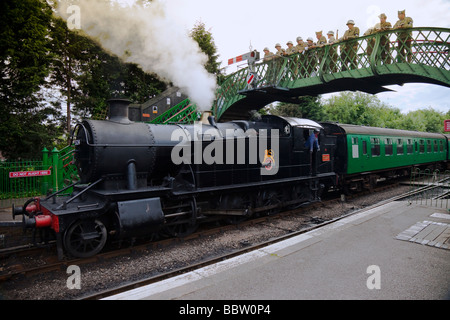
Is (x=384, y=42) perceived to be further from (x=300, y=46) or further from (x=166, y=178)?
(x=166, y=178)

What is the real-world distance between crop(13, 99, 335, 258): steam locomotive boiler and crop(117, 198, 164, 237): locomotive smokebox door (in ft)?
0.06

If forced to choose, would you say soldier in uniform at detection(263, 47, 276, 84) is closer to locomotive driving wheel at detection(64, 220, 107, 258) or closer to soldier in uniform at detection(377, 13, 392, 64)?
soldier in uniform at detection(377, 13, 392, 64)

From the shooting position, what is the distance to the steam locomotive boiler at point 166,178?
5621 millimetres

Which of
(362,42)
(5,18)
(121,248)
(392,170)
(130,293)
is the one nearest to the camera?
(130,293)

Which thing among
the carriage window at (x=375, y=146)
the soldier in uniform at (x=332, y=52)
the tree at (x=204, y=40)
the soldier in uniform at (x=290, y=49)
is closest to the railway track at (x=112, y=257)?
the carriage window at (x=375, y=146)

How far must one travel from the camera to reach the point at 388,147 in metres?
15.5

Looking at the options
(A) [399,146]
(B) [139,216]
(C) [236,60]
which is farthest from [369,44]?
(B) [139,216]

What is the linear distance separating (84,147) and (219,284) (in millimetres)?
4094

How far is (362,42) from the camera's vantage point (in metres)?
13.0

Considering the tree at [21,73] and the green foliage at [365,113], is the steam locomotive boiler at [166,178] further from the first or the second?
the green foliage at [365,113]

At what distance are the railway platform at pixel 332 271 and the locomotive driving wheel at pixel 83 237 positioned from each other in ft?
5.97

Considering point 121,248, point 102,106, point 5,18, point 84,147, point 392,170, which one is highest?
point 5,18

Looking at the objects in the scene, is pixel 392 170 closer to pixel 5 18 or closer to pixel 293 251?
pixel 293 251

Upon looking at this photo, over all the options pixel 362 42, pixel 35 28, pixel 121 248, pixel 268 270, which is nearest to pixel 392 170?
pixel 362 42
